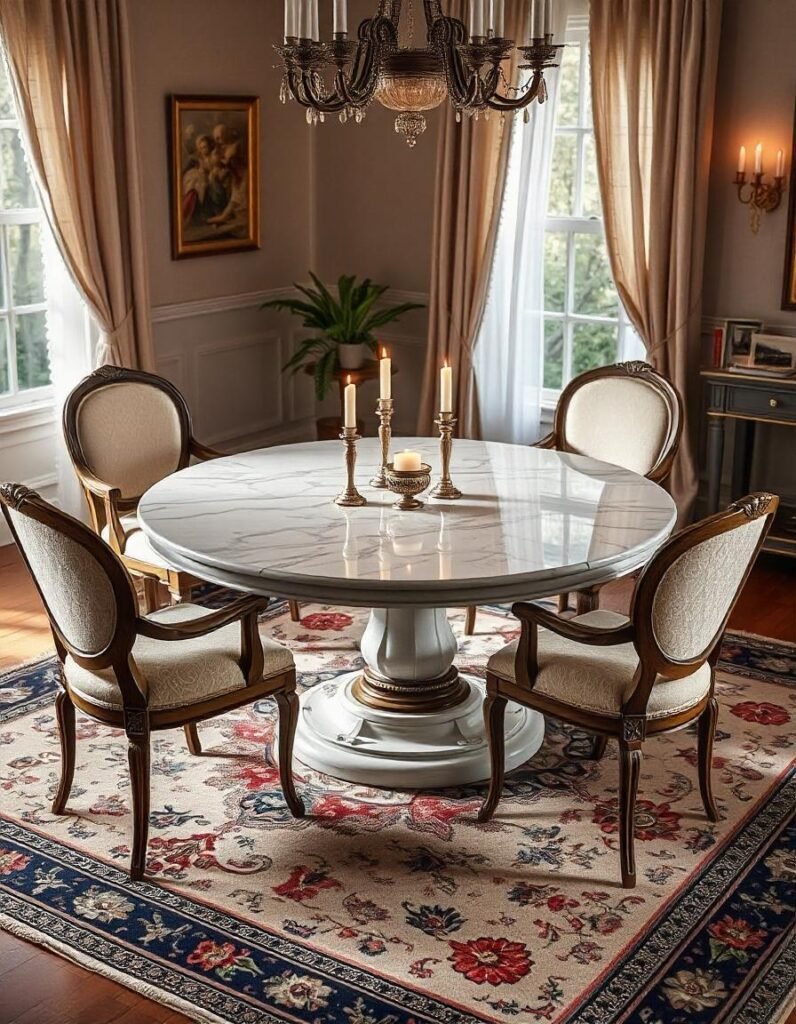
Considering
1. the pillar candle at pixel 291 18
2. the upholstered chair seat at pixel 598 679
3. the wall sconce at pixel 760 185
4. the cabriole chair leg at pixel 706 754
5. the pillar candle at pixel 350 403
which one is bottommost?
the cabriole chair leg at pixel 706 754

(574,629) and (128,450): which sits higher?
(128,450)

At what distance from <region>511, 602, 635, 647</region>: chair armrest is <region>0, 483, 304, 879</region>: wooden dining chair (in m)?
0.62

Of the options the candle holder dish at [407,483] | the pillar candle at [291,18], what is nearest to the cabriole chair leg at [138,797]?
the candle holder dish at [407,483]

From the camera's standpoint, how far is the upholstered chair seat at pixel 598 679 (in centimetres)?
289

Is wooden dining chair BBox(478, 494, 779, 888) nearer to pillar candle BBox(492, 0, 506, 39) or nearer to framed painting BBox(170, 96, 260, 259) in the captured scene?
pillar candle BBox(492, 0, 506, 39)

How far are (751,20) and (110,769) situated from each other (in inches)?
147

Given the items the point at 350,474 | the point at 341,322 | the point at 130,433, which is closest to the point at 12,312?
the point at 130,433

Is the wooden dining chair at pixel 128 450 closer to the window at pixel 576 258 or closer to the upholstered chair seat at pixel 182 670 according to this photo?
the upholstered chair seat at pixel 182 670

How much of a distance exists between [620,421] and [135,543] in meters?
1.64

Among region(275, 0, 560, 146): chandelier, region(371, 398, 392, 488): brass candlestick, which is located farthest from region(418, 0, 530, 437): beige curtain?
region(275, 0, 560, 146): chandelier

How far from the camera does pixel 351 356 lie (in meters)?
6.00

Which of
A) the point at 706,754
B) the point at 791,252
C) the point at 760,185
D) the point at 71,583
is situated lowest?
A: the point at 706,754

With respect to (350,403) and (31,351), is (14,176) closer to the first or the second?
(31,351)

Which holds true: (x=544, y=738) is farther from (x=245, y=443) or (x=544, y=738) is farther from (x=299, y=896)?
(x=245, y=443)
